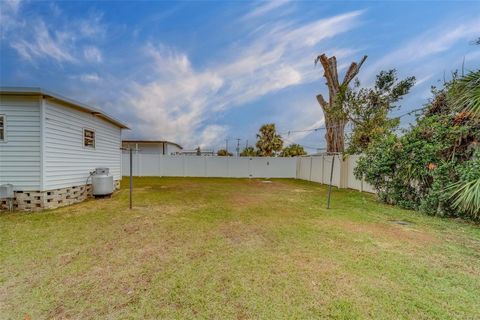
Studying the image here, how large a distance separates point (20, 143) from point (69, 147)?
3.71ft

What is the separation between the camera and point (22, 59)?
7.36 m

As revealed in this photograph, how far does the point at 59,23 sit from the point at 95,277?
8.47 meters

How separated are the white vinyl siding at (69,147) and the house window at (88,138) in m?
0.13

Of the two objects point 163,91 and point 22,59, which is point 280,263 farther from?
point 163,91

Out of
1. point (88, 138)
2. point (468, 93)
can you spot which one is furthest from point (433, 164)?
point (88, 138)

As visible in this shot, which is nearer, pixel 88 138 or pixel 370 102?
pixel 88 138

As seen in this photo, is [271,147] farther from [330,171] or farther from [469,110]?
[469,110]

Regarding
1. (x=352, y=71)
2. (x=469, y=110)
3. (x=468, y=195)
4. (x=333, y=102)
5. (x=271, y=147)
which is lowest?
(x=468, y=195)

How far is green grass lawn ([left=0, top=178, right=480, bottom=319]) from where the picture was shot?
6.56 ft

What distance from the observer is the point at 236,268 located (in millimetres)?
2740

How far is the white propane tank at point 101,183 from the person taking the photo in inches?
291

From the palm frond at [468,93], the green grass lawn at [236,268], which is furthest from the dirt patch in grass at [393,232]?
the palm frond at [468,93]

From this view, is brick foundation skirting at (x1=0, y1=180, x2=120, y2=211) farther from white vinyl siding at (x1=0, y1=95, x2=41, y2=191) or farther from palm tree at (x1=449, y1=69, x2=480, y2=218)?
palm tree at (x1=449, y1=69, x2=480, y2=218)

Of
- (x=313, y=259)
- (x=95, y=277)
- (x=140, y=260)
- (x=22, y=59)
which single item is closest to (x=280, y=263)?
(x=313, y=259)
